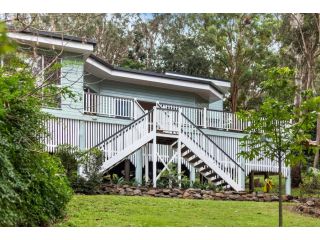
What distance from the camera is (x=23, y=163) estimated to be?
5.97m

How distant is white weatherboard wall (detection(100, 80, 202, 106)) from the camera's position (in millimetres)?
12000

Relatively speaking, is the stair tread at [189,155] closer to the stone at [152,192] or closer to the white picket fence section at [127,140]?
the white picket fence section at [127,140]

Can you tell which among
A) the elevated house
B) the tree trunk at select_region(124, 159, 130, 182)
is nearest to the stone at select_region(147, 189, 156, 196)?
the elevated house

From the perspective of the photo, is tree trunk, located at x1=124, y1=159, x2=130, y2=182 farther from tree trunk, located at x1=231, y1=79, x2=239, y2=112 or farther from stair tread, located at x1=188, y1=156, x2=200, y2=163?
tree trunk, located at x1=231, y1=79, x2=239, y2=112

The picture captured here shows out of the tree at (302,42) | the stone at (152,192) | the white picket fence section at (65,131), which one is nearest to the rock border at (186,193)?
the stone at (152,192)

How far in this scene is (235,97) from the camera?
12148mm

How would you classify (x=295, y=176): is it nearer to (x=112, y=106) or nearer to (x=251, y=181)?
(x=251, y=181)

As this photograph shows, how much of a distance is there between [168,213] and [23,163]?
2330 mm

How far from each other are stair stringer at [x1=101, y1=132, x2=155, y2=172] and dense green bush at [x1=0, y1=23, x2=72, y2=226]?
11.4ft

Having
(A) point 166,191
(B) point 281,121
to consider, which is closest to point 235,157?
(A) point 166,191

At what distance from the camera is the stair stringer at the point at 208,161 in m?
10.7

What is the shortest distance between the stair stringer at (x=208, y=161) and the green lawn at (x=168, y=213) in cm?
156
